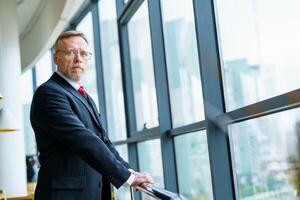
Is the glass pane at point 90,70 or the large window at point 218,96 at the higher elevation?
the glass pane at point 90,70

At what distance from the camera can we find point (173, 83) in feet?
11.8

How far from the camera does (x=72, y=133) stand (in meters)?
1.61

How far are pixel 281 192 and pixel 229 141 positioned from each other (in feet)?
1.87

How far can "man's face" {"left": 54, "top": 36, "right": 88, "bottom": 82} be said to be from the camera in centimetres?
180

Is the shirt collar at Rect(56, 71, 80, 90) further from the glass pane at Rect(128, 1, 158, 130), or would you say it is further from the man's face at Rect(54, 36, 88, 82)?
the glass pane at Rect(128, 1, 158, 130)

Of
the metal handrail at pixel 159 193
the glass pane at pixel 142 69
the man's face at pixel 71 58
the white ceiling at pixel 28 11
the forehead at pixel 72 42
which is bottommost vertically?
the metal handrail at pixel 159 193

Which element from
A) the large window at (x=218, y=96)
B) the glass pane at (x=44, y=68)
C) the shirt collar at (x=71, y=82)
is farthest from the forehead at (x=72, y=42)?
the glass pane at (x=44, y=68)

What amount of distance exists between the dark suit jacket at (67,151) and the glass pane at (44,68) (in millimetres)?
6967

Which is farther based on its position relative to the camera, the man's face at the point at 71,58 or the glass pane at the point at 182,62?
the glass pane at the point at 182,62

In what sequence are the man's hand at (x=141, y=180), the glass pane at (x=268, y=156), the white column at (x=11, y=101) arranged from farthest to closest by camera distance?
1. the white column at (x=11, y=101)
2. the glass pane at (x=268, y=156)
3. the man's hand at (x=141, y=180)

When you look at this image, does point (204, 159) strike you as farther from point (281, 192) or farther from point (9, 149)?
point (9, 149)

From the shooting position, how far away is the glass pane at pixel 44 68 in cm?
859

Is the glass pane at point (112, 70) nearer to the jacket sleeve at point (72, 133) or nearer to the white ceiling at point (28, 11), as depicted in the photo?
the white ceiling at point (28, 11)

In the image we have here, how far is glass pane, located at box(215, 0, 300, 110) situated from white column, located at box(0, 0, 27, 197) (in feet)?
9.28
